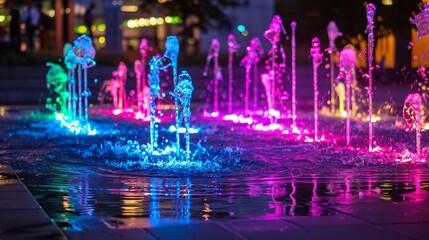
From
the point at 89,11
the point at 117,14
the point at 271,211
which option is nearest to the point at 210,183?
the point at 271,211

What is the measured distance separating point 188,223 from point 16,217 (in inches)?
50.8

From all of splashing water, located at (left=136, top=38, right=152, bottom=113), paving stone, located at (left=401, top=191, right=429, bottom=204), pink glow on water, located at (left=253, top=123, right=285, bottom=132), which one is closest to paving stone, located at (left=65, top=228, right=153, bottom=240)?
paving stone, located at (left=401, top=191, right=429, bottom=204)

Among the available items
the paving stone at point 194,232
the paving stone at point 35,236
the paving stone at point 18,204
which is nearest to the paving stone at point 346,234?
the paving stone at point 194,232

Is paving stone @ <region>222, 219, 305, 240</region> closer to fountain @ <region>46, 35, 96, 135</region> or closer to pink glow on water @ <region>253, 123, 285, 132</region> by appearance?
fountain @ <region>46, 35, 96, 135</region>

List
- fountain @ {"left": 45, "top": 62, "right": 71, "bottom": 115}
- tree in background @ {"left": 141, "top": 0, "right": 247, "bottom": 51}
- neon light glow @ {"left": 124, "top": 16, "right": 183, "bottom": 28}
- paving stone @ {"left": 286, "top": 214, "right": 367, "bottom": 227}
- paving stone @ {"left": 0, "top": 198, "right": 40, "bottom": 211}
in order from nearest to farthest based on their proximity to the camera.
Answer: paving stone @ {"left": 286, "top": 214, "right": 367, "bottom": 227}
paving stone @ {"left": 0, "top": 198, "right": 40, "bottom": 211}
fountain @ {"left": 45, "top": 62, "right": 71, "bottom": 115}
tree in background @ {"left": 141, "top": 0, "right": 247, "bottom": 51}
neon light glow @ {"left": 124, "top": 16, "right": 183, "bottom": 28}

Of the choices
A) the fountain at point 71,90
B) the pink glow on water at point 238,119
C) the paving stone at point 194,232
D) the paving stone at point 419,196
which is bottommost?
the paving stone at point 194,232

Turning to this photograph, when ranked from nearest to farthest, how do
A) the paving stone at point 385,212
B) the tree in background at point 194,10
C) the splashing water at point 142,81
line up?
1. the paving stone at point 385,212
2. the splashing water at point 142,81
3. the tree in background at point 194,10

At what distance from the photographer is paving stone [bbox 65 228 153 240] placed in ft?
20.0

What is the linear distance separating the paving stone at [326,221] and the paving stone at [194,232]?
2.05ft

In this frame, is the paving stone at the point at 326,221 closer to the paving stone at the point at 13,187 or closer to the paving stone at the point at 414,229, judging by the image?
the paving stone at the point at 414,229

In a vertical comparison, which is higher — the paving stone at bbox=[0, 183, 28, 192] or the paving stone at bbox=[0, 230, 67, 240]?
the paving stone at bbox=[0, 183, 28, 192]

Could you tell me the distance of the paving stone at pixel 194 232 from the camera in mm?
6121

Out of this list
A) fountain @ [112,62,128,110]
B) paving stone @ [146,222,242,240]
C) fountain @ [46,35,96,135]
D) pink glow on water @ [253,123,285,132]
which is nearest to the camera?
paving stone @ [146,222,242,240]

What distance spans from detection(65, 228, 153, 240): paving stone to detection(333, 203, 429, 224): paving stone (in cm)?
174
